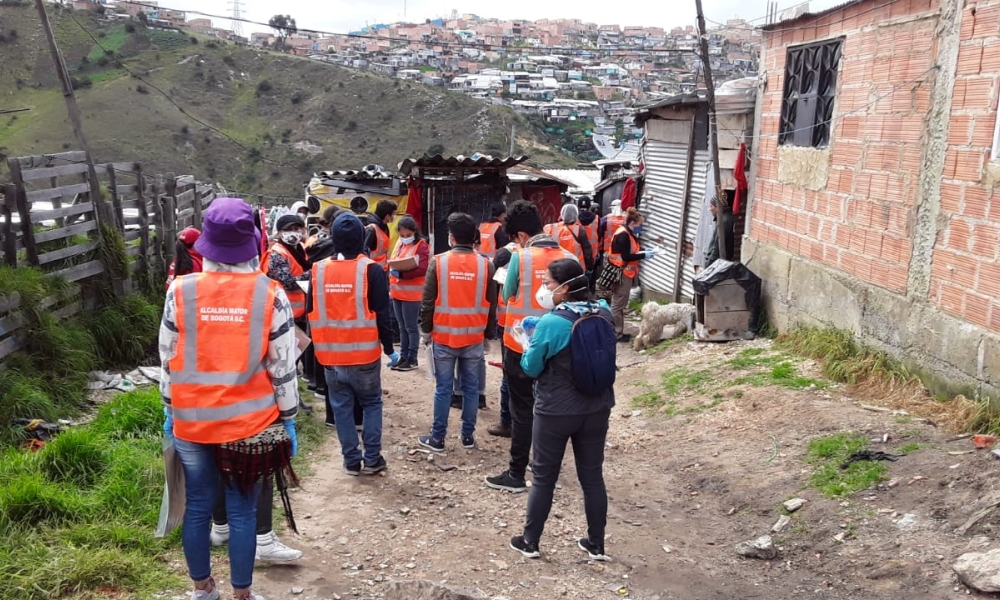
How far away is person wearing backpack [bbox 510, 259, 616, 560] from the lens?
13.5 feet

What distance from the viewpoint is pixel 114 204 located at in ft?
27.7

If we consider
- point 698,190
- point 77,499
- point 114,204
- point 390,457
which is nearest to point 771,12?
point 698,190

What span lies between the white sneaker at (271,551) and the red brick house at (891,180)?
4.75 metres

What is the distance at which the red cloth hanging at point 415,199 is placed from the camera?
13.4 meters

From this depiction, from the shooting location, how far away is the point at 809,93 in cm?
838

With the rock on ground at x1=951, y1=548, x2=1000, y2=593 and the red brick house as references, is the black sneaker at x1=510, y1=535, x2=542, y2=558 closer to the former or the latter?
the rock on ground at x1=951, y1=548, x2=1000, y2=593

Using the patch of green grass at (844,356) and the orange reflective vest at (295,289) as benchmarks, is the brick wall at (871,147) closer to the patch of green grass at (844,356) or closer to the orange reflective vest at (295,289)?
the patch of green grass at (844,356)

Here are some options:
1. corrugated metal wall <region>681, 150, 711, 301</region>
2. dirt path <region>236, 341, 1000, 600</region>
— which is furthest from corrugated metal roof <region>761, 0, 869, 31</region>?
dirt path <region>236, 341, 1000, 600</region>

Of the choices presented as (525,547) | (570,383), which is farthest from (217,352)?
(525,547)

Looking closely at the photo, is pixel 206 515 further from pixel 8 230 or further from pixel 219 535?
pixel 8 230

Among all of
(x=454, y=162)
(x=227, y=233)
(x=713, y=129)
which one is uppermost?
(x=713, y=129)

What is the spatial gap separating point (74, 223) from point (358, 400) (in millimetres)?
4215

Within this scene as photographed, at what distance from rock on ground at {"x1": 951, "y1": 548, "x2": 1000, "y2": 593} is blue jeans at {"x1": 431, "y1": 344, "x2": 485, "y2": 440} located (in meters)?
3.42

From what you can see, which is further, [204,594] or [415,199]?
[415,199]
